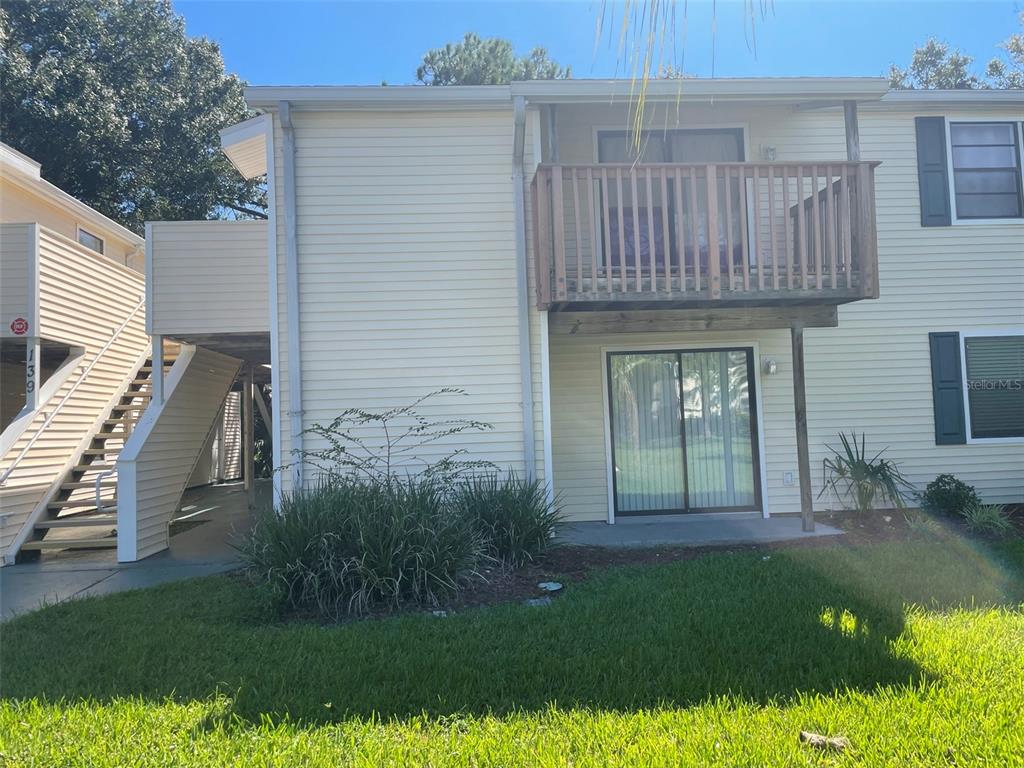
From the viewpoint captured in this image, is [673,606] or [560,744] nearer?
[560,744]

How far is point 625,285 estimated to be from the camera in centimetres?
656

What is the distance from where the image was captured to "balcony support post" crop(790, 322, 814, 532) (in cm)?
719

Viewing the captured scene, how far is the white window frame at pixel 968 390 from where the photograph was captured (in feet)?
27.4

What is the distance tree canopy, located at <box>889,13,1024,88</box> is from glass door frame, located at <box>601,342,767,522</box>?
18209 mm

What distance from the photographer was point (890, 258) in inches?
331

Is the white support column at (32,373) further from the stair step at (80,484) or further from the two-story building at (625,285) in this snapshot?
the two-story building at (625,285)

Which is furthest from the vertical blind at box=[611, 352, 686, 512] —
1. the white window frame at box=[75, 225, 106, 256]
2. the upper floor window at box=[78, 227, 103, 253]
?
the upper floor window at box=[78, 227, 103, 253]

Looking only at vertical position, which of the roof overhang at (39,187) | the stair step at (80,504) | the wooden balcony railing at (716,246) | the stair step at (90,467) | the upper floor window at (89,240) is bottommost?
the stair step at (80,504)

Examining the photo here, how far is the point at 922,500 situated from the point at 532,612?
582cm

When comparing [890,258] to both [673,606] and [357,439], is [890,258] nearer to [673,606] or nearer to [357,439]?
[673,606]

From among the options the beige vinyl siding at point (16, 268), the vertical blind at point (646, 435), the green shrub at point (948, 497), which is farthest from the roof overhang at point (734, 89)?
the beige vinyl siding at point (16, 268)

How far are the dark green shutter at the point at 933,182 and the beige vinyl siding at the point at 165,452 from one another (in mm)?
9363

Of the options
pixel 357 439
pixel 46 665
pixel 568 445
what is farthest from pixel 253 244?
pixel 46 665

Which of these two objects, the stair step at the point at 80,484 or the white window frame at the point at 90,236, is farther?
the white window frame at the point at 90,236
